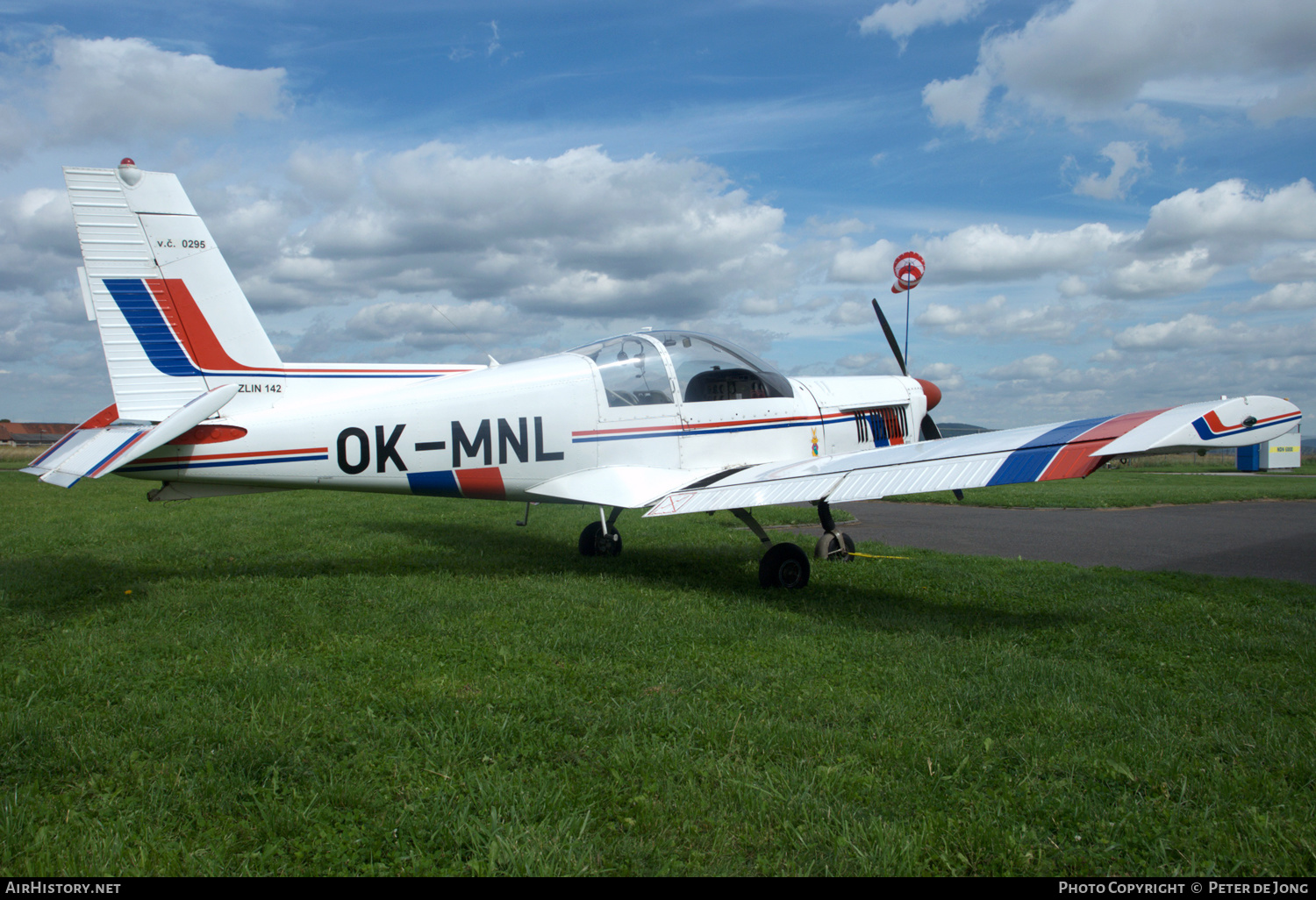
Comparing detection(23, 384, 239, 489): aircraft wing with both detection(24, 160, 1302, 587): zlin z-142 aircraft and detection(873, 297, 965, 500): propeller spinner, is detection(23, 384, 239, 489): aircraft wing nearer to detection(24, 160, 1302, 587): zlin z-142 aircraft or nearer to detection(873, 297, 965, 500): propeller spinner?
detection(24, 160, 1302, 587): zlin z-142 aircraft

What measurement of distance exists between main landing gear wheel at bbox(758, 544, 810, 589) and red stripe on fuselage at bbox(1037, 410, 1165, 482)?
7.31 feet

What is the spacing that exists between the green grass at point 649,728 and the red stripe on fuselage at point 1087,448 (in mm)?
1089

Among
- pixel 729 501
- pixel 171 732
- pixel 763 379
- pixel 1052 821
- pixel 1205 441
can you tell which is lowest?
pixel 1052 821

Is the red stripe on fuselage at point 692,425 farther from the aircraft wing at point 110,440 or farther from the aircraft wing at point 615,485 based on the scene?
the aircraft wing at point 110,440

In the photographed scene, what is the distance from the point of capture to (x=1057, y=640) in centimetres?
488

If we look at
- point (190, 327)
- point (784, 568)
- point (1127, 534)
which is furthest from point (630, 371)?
point (1127, 534)

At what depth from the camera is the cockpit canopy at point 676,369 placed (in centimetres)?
741

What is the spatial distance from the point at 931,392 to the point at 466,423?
5862mm

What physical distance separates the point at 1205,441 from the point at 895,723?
10.6ft

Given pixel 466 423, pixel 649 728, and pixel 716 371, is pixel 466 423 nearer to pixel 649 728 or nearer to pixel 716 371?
pixel 716 371

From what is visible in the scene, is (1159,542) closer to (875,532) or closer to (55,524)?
(875,532)

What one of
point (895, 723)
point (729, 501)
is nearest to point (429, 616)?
point (729, 501)

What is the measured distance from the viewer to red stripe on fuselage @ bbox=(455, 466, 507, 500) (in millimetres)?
6797

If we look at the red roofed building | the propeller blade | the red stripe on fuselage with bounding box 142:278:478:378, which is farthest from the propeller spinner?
the red roofed building
